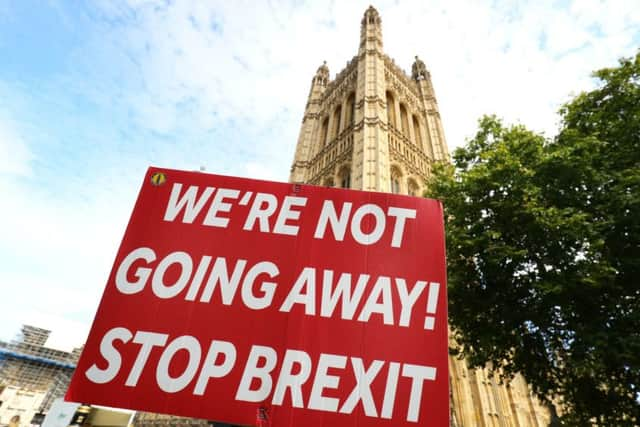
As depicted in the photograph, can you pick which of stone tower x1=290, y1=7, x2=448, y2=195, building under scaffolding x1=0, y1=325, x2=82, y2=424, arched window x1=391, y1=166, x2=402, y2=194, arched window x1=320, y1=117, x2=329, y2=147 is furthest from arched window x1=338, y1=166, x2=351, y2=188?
building under scaffolding x1=0, y1=325, x2=82, y2=424

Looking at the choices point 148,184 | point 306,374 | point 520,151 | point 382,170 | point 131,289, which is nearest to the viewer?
point 306,374

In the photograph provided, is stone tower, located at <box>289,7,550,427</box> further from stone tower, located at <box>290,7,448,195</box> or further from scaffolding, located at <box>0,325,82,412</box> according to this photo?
scaffolding, located at <box>0,325,82,412</box>

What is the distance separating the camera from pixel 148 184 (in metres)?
3.38

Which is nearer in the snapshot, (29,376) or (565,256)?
(565,256)

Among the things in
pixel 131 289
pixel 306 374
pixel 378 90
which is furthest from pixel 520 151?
pixel 378 90

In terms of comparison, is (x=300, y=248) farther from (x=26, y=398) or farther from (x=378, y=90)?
(x=26, y=398)

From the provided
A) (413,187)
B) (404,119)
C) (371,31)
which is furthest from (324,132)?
(413,187)

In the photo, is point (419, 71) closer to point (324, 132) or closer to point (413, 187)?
point (324, 132)

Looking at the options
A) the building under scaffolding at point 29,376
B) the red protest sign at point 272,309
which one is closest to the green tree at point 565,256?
the red protest sign at point 272,309

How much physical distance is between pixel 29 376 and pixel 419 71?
7325 centimetres

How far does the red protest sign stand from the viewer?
101 inches

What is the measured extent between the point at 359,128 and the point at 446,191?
1579cm

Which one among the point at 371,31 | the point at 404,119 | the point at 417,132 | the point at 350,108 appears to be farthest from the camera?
the point at 371,31

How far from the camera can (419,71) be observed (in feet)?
132
